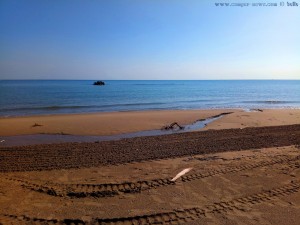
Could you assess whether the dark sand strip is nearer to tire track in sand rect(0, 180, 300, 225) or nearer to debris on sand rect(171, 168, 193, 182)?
debris on sand rect(171, 168, 193, 182)

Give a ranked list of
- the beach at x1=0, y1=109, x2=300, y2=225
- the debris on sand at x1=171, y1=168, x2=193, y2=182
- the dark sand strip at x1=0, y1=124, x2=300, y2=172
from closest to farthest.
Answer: the beach at x1=0, y1=109, x2=300, y2=225 < the debris on sand at x1=171, y1=168, x2=193, y2=182 < the dark sand strip at x1=0, y1=124, x2=300, y2=172

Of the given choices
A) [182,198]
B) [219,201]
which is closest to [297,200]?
[219,201]

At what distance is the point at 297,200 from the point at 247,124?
32.2 ft

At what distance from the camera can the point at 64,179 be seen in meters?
6.38

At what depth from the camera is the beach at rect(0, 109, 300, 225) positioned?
4.77 metres

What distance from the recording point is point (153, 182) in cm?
616

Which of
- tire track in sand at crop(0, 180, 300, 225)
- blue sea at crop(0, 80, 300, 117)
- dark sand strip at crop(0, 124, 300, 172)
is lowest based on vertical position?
tire track in sand at crop(0, 180, 300, 225)

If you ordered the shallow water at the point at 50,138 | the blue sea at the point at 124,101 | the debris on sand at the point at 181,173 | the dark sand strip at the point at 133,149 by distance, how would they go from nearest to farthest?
the debris on sand at the point at 181,173, the dark sand strip at the point at 133,149, the shallow water at the point at 50,138, the blue sea at the point at 124,101

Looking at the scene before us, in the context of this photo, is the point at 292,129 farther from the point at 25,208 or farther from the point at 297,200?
the point at 25,208

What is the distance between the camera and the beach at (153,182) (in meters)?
4.77

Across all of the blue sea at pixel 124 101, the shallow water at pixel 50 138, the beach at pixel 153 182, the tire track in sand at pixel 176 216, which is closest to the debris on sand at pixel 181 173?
the beach at pixel 153 182

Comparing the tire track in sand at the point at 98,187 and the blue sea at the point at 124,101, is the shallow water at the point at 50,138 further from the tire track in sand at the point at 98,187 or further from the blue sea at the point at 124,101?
the blue sea at the point at 124,101

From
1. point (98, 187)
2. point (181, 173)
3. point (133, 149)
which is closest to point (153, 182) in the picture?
point (181, 173)

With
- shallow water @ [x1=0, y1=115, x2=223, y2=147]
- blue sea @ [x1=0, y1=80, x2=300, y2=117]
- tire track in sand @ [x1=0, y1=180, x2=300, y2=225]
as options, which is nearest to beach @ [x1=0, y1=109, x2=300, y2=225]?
tire track in sand @ [x1=0, y1=180, x2=300, y2=225]
